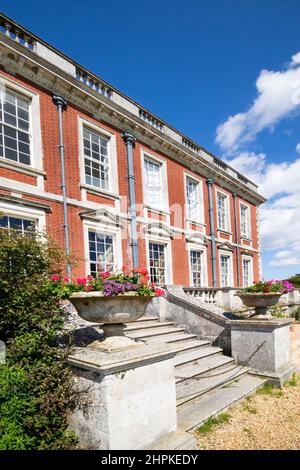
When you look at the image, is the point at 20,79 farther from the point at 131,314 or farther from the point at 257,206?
the point at 257,206

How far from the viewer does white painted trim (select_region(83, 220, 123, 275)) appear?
911 cm

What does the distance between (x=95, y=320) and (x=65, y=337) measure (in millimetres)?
911

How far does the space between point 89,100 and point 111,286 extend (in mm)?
7953

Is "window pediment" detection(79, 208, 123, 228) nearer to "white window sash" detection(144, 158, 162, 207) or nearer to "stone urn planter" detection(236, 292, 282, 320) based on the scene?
"white window sash" detection(144, 158, 162, 207)

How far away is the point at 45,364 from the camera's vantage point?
347cm

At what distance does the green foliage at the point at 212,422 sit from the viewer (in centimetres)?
398

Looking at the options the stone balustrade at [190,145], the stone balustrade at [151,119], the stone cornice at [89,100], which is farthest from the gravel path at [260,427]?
the stone balustrade at [190,145]

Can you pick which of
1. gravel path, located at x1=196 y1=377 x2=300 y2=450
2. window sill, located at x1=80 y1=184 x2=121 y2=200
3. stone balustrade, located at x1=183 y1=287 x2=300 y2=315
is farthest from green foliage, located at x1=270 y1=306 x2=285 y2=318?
window sill, located at x1=80 y1=184 x2=121 y2=200

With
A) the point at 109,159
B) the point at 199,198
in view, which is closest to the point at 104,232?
the point at 109,159

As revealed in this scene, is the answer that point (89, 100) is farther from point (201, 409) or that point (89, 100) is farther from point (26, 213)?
point (201, 409)

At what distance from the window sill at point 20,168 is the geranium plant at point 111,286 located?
472cm

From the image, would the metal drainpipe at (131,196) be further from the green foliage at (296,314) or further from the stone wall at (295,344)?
the green foliage at (296,314)

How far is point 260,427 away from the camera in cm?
414

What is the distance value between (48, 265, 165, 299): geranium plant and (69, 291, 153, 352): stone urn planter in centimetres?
7
